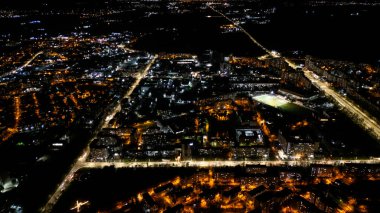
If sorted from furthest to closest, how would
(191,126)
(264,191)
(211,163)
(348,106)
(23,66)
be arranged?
(23,66) → (348,106) → (191,126) → (211,163) → (264,191)

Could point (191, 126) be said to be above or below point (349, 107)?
below

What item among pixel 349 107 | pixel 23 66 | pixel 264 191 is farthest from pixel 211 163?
pixel 23 66

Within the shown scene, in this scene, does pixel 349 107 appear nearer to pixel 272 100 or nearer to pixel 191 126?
pixel 272 100

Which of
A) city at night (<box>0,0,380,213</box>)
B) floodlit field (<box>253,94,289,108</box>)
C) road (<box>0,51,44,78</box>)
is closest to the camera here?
city at night (<box>0,0,380,213</box>)

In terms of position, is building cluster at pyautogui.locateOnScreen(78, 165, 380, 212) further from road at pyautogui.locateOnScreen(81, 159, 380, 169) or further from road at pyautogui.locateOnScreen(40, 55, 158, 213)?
road at pyautogui.locateOnScreen(40, 55, 158, 213)

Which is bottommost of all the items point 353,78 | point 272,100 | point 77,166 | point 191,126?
point 77,166

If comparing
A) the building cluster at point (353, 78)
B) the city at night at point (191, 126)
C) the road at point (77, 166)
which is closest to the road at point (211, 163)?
the city at night at point (191, 126)

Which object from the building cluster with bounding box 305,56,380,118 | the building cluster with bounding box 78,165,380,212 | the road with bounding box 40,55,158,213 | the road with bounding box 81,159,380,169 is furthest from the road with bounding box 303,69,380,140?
the road with bounding box 40,55,158,213
